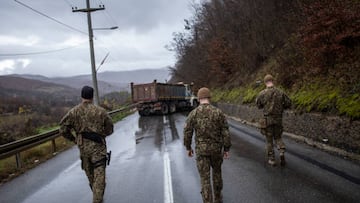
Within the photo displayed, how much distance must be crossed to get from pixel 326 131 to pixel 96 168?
674cm

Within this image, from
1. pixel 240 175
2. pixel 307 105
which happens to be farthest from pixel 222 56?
pixel 240 175

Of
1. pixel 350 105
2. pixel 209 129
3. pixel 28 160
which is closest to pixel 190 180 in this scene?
pixel 209 129

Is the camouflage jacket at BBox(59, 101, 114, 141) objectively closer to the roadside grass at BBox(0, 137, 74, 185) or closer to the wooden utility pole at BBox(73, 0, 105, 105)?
the roadside grass at BBox(0, 137, 74, 185)

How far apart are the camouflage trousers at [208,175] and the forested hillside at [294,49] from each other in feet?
15.2

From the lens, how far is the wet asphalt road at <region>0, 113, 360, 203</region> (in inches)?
225

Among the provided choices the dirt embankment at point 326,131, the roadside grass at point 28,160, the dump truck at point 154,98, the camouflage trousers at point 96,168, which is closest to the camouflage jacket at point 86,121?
the camouflage trousers at point 96,168

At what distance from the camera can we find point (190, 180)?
275 inches

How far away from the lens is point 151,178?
7.44 metres

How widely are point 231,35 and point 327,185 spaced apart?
23.2 m

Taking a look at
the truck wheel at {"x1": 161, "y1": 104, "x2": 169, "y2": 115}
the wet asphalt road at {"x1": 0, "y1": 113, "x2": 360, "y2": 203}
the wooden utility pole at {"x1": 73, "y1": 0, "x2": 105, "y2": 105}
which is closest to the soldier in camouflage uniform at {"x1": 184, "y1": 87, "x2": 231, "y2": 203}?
the wet asphalt road at {"x1": 0, "y1": 113, "x2": 360, "y2": 203}

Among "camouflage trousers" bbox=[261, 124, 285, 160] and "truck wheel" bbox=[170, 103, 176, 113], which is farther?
"truck wheel" bbox=[170, 103, 176, 113]

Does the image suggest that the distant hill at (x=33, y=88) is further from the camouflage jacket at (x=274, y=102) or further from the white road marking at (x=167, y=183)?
the camouflage jacket at (x=274, y=102)

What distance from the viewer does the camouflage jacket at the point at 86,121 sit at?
17.0 ft

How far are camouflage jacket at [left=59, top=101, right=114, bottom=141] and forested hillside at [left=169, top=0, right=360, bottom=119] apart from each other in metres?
6.08
